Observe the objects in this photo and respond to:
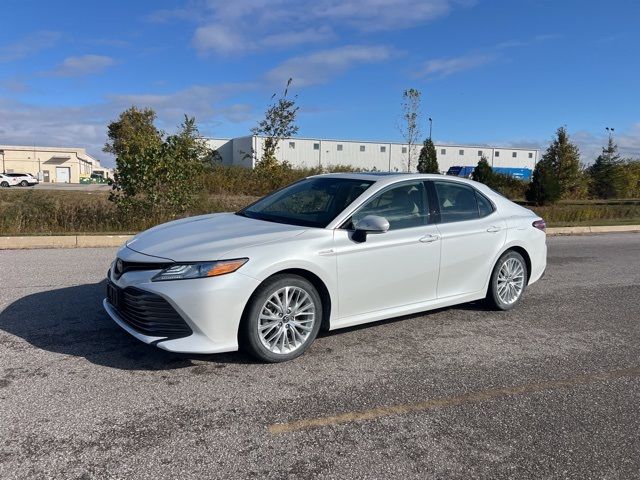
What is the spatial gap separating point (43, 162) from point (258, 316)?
9139 cm

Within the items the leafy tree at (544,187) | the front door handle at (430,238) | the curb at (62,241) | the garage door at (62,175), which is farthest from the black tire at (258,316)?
the garage door at (62,175)

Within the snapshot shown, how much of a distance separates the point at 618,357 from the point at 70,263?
765 cm

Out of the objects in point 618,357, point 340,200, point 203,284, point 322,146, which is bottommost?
point 618,357

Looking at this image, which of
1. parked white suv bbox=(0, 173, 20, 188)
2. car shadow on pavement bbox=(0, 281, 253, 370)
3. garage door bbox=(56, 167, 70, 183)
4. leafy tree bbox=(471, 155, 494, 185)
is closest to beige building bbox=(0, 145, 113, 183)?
garage door bbox=(56, 167, 70, 183)

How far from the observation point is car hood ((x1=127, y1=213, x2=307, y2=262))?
4.16 metres

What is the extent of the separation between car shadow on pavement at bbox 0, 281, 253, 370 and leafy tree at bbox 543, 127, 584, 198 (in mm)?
31903

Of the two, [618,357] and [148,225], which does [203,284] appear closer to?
[618,357]

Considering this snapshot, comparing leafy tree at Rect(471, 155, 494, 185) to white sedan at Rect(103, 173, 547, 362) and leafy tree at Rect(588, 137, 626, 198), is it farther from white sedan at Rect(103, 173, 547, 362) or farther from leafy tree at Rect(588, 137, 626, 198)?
white sedan at Rect(103, 173, 547, 362)

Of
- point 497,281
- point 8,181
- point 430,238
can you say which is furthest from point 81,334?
point 8,181

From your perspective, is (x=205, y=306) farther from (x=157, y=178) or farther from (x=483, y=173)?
(x=483, y=173)

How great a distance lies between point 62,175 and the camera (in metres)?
85.6

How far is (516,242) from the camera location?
6.17 metres

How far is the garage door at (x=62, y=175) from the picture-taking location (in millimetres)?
84688

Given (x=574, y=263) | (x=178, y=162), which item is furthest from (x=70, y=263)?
(x=574, y=263)
